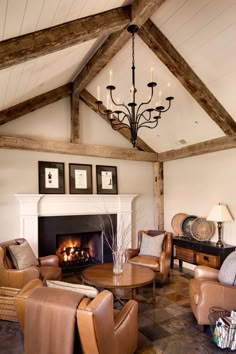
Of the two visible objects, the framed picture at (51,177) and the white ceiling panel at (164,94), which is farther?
the framed picture at (51,177)

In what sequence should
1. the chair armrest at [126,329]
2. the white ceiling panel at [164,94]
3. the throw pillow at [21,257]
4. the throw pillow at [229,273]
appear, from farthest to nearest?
1. the white ceiling panel at [164,94]
2. the throw pillow at [21,257]
3. the throw pillow at [229,273]
4. the chair armrest at [126,329]

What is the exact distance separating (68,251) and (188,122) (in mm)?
3544

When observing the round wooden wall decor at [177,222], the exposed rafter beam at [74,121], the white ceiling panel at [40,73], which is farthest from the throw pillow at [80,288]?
the round wooden wall decor at [177,222]

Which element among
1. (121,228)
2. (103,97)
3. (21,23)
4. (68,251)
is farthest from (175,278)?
(21,23)

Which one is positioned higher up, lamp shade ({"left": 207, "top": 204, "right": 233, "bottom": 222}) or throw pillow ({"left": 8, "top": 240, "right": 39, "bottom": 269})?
lamp shade ({"left": 207, "top": 204, "right": 233, "bottom": 222})

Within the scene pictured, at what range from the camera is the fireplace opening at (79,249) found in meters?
5.15

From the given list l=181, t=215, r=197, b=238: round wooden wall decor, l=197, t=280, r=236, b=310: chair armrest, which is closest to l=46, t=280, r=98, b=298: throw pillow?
l=197, t=280, r=236, b=310: chair armrest

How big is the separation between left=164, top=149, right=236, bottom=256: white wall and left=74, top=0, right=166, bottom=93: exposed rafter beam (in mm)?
2718

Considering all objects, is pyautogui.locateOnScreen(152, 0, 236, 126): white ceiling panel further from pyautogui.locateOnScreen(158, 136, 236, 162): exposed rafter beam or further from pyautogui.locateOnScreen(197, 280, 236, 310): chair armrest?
pyautogui.locateOnScreen(197, 280, 236, 310): chair armrest

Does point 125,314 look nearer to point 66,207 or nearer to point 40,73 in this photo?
point 66,207

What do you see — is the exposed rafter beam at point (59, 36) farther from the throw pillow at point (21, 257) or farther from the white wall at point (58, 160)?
the white wall at point (58, 160)

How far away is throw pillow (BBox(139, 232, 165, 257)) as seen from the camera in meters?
4.52

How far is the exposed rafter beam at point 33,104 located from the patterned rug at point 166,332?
10.8 ft

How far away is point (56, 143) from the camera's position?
16.1ft
